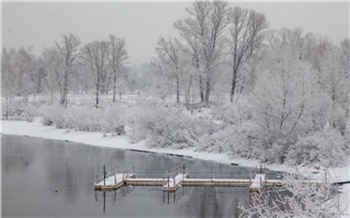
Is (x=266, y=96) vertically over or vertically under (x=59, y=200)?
over

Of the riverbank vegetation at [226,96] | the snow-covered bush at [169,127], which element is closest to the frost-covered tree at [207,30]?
the riverbank vegetation at [226,96]

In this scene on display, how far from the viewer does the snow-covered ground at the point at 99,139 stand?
3441cm

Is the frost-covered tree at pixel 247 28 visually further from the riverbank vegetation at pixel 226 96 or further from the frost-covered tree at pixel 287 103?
the frost-covered tree at pixel 287 103

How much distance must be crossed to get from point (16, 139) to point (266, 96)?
31428mm

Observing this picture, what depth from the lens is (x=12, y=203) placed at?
81.4ft

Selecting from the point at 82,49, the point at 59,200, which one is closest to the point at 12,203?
the point at 59,200

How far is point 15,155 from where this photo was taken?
134ft

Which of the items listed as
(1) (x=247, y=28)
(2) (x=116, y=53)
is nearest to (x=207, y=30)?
(1) (x=247, y=28)

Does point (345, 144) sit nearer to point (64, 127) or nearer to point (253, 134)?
point (253, 134)

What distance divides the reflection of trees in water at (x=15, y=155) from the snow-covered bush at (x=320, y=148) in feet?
65.7

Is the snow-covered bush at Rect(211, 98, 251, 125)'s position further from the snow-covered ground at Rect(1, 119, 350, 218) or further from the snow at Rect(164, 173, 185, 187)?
the snow at Rect(164, 173, 185, 187)

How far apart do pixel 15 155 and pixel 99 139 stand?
13.1 metres

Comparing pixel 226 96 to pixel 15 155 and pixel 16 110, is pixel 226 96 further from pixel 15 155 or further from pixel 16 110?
pixel 16 110

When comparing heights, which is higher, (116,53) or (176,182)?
(116,53)
